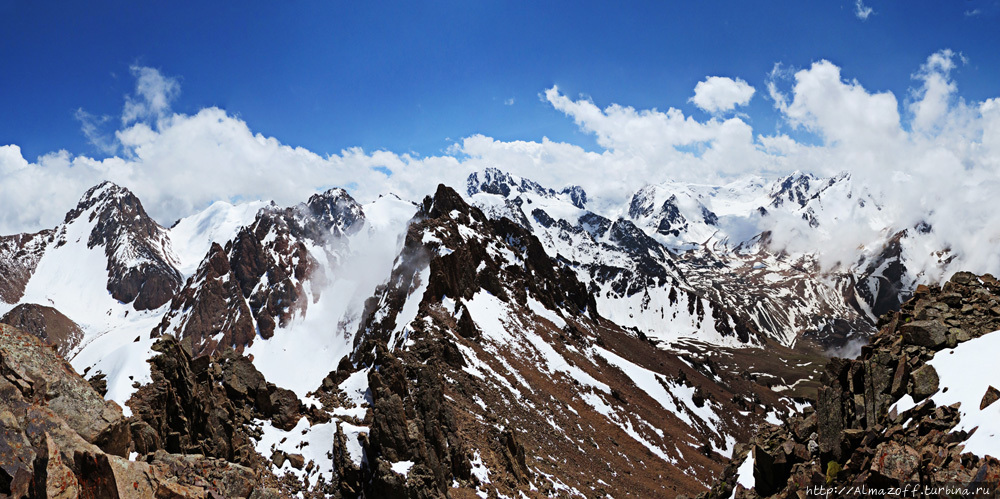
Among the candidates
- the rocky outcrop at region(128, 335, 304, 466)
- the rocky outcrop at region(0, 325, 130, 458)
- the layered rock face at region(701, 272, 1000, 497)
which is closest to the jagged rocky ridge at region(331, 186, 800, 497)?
the rocky outcrop at region(128, 335, 304, 466)

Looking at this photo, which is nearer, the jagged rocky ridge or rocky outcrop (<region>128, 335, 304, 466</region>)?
rocky outcrop (<region>128, 335, 304, 466</region>)

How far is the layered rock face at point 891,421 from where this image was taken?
13594 millimetres

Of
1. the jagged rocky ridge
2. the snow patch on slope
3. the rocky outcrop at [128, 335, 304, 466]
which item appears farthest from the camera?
the jagged rocky ridge

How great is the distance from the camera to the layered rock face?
535 inches

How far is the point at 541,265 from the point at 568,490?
425 ft

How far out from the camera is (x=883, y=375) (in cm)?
1823

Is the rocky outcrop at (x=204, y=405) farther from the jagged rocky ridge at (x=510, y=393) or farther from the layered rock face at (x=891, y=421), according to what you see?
the layered rock face at (x=891, y=421)

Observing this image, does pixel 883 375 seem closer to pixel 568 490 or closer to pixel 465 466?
pixel 465 466

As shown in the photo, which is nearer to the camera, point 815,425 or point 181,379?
point 815,425

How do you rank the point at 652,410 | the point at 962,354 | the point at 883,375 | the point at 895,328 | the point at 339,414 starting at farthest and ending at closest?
1. the point at 652,410
2. the point at 339,414
3. the point at 895,328
4. the point at 883,375
5. the point at 962,354

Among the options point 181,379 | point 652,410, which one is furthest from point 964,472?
point 652,410

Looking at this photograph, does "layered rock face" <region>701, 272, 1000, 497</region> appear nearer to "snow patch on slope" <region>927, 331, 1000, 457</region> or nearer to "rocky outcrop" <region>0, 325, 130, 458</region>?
"snow patch on slope" <region>927, 331, 1000, 457</region>

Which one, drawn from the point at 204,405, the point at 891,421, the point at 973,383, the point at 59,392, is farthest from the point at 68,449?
the point at 973,383

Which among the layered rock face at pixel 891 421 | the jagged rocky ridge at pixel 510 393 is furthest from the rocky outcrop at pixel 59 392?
the layered rock face at pixel 891 421
